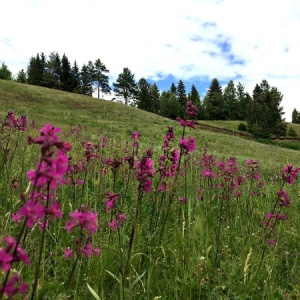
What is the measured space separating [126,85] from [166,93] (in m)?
13.6

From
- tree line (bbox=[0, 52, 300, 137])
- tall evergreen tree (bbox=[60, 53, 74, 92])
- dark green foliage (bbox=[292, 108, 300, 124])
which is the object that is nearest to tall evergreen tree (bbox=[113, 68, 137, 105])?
tree line (bbox=[0, 52, 300, 137])

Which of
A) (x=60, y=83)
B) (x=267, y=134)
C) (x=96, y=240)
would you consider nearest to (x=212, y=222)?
(x=96, y=240)

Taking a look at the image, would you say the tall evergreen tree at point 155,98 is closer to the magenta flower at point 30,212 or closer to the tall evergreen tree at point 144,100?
Answer: the tall evergreen tree at point 144,100

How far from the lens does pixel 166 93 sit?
97.9m

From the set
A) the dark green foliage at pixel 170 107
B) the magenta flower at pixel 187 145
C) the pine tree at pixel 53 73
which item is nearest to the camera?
the magenta flower at pixel 187 145

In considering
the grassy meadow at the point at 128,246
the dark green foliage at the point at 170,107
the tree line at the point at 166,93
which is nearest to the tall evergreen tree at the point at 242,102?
the tree line at the point at 166,93

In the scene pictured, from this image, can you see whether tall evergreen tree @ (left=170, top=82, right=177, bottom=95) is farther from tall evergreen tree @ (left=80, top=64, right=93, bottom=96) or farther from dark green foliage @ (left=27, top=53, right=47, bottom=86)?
dark green foliage @ (left=27, top=53, right=47, bottom=86)

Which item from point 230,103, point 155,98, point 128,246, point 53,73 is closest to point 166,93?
point 155,98

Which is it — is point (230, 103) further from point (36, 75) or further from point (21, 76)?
point (21, 76)

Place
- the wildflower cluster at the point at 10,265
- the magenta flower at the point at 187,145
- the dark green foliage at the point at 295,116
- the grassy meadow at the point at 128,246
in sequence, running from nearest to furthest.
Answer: the wildflower cluster at the point at 10,265 < the grassy meadow at the point at 128,246 < the magenta flower at the point at 187,145 < the dark green foliage at the point at 295,116

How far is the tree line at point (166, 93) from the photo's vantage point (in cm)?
7012

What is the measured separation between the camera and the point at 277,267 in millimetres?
3184

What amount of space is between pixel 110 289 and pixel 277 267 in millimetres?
1717

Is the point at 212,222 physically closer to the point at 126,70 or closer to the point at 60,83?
the point at 60,83
